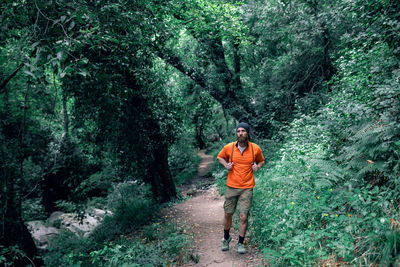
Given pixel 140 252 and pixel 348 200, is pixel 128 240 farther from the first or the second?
pixel 348 200

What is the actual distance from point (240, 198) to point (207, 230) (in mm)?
2659

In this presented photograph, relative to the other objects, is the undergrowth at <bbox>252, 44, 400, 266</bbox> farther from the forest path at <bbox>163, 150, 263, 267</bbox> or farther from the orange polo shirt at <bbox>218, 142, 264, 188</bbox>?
the orange polo shirt at <bbox>218, 142, 264, 188</bbox>

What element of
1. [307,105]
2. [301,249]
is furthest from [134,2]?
[307,105]

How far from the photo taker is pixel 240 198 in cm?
457

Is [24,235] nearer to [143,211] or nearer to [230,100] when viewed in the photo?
[143,211]

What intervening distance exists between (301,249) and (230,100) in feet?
34.6

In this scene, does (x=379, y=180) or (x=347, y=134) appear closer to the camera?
(x=379, y=180)

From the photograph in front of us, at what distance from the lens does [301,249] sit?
3.35 m

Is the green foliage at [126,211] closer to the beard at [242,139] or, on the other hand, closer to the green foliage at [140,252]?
the green foliage at [140,252]

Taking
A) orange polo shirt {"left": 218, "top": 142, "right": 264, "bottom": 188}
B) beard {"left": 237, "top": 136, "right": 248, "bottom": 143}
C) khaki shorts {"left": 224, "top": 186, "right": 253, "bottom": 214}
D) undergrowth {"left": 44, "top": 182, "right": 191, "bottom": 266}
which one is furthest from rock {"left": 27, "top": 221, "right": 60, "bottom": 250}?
beard {"left": 237, "top": 136, "right": 248, "bottom": 143}

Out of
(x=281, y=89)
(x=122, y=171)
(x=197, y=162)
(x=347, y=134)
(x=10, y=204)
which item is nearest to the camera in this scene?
(x=347, y=134)

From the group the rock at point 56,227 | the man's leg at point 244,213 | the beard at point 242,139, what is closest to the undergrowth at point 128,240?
the rock at point 56,227

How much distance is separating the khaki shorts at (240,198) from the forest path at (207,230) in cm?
78

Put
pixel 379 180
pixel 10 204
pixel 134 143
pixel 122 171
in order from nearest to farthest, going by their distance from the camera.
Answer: pixel 379 180 → pixel 10 204 → pixel 134 143 → pixel 122 171
